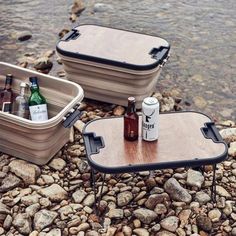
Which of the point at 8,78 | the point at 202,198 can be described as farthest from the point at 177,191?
the point at 8,78

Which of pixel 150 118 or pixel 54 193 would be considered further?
pixel 54 193

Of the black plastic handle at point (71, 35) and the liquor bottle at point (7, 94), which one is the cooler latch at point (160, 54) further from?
the liquor bottle at point (7, 94)

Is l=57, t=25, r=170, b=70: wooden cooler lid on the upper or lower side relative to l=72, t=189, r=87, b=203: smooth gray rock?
upper

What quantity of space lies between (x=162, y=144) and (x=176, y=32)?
2.40 metres

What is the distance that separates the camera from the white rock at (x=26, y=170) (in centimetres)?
278

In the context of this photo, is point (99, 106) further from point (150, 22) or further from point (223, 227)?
point (150, 22)

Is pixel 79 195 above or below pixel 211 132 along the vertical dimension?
below

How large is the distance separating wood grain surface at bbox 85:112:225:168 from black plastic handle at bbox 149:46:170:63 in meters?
0.63

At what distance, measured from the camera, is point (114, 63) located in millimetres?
3182

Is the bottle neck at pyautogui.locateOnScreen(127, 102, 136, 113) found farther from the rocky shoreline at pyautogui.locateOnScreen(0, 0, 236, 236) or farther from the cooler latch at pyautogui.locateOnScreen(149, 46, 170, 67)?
the cooler latch at pyautogui.locateOnScreen(149, 46, 170, 67)

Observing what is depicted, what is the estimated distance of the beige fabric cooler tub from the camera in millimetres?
2689

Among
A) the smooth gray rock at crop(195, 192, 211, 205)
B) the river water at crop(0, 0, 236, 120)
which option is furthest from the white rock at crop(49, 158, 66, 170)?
the river water at crop(0, 0, 236, 120)

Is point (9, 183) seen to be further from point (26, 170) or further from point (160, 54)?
point (160, 54)

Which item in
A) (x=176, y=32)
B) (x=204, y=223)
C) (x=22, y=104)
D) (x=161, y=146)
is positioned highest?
(x=161, y=146)
